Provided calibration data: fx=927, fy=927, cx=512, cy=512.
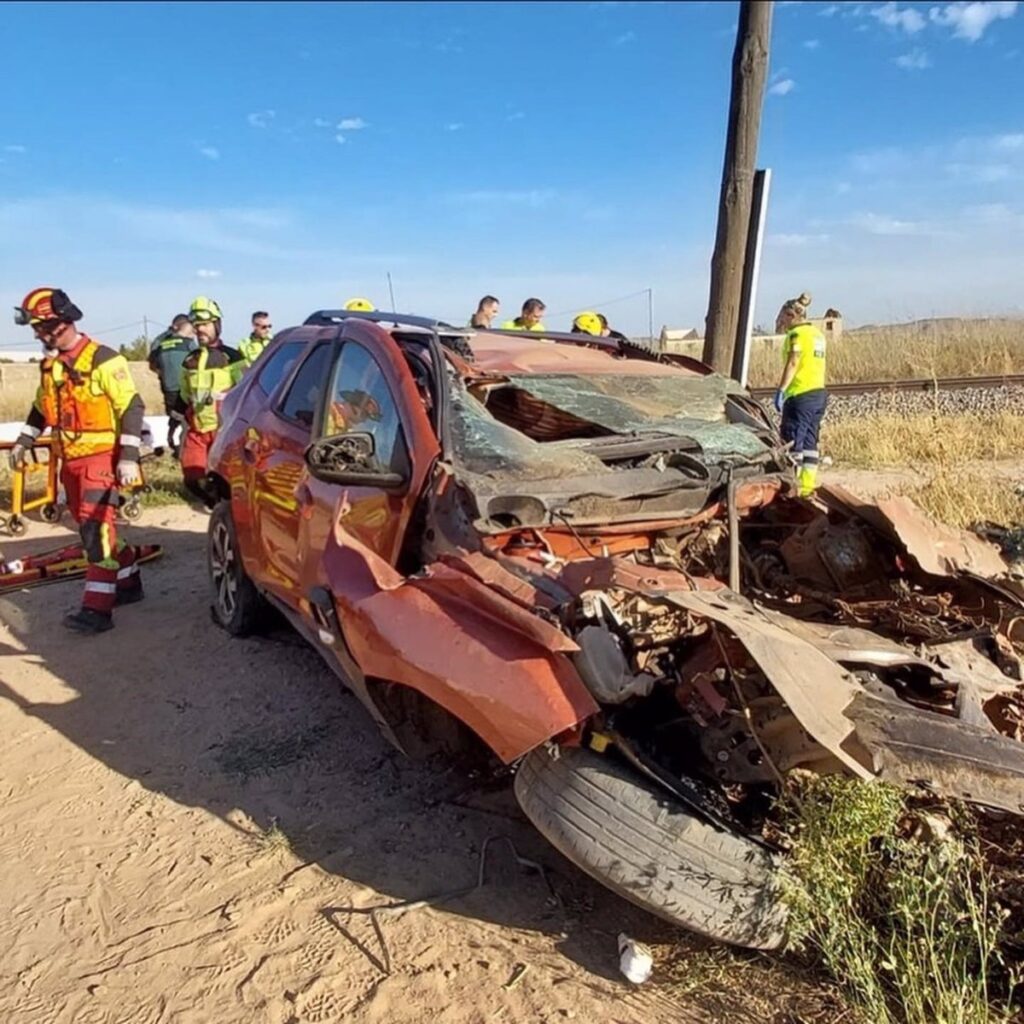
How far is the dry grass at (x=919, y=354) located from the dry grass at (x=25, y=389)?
12.3 m

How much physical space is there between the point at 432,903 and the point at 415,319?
99.7 inches

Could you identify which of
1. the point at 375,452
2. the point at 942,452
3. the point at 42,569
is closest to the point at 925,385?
the point at 942,452

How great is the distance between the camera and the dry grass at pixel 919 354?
663 inches

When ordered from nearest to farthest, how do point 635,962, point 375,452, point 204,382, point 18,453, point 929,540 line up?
point 635,962 < point 929,540 < point 375,452 < point 18,453 < point 204,382

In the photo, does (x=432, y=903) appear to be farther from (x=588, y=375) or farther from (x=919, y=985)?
(x=588, y=375)

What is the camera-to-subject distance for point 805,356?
8.34 meters

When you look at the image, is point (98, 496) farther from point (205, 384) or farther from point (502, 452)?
point (502, 452)

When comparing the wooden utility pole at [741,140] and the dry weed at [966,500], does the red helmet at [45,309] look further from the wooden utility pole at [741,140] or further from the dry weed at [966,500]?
the dry weed at [966,500]

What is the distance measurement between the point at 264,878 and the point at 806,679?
74.3 inches

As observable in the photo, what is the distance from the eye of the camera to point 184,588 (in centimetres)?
Answer: 657

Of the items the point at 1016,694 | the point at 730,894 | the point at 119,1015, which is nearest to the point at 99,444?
the point at 119,1015

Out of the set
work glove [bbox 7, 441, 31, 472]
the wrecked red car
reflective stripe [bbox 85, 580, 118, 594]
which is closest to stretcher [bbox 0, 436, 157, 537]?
work glove [bbox 7, 441, 31, 472]

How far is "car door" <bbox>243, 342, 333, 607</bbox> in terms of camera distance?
4242 mm

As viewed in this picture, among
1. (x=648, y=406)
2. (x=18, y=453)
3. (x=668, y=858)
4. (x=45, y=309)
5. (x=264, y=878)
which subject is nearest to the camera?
(x=668, y=858)
